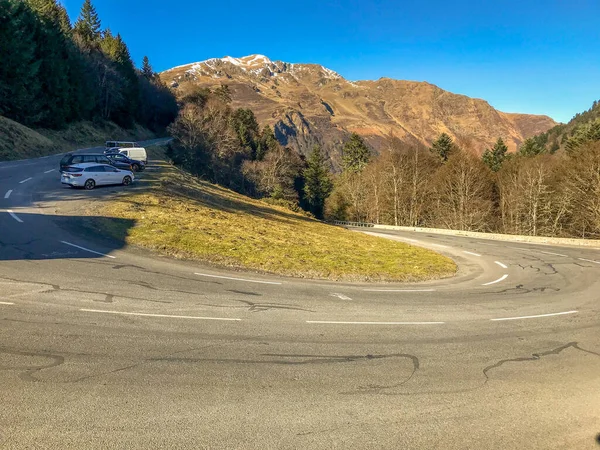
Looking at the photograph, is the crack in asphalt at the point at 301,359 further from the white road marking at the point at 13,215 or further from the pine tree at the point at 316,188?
the pine tree at the point at 316,188

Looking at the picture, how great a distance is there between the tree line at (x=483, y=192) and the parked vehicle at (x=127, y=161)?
1403 inches

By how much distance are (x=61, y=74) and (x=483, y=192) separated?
209ft

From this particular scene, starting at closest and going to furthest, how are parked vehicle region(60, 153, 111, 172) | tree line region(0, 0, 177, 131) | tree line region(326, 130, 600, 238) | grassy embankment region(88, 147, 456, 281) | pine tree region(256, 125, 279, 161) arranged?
grassy embankment region(88, 147, 456, 281) → parked vehicle region(60, 153, 111, 172) → tree line region(326, 130, 600, 238) → tree line region(0, 0, 177, 131) → pine tree region(256, 125, 279, 161)

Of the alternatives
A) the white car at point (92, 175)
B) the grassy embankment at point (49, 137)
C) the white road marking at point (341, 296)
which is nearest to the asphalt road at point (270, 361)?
the white road marking at point (341, 296)

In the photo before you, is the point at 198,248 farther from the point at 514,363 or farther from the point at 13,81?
the point at 13,81

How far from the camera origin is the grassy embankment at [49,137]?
40.1m

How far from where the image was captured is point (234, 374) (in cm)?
628

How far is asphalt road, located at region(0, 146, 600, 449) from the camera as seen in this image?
4.91 metres

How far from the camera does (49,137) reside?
52.7 m

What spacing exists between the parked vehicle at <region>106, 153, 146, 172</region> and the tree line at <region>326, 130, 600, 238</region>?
1403 inches

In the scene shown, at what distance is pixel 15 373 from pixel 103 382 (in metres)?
1.29

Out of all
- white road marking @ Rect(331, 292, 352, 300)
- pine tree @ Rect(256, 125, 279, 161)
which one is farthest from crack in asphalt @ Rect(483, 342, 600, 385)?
pine tree @ Rect(256, 125, 279, 161)

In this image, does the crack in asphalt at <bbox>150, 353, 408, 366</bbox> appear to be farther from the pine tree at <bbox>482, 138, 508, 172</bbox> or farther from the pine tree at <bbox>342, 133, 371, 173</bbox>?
the pine tree at <bbox>342, 133, 371, 173</bbox>

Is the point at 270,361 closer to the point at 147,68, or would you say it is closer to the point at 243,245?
the point at 243,245
